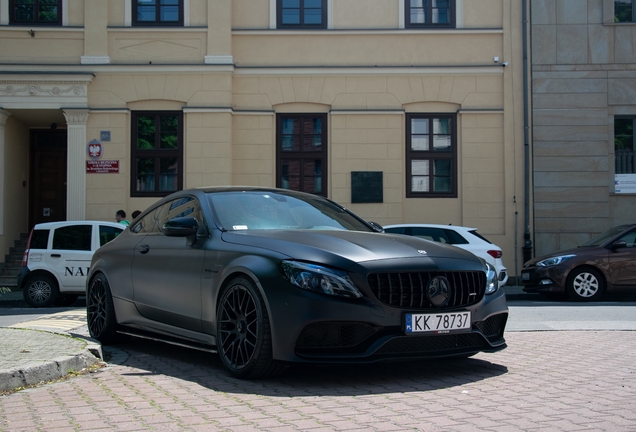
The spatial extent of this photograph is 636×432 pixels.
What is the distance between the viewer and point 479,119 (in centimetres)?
1959

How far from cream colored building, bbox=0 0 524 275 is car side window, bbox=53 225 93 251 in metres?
4.03

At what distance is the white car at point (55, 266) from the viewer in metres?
14.6

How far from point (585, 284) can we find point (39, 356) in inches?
447

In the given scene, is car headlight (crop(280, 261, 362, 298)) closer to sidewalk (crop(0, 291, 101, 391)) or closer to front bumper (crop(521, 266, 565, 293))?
sidewalk (crop(0, 291, 101, 391))

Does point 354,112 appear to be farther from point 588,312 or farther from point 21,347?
point 21,347

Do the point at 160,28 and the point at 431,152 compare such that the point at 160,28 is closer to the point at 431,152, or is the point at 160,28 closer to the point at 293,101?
the point at 293,101

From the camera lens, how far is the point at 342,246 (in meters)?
5.68

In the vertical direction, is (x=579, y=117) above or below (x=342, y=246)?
above

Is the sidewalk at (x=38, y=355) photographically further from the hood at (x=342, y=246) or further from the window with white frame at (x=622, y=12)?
the window with white frame at (x=622, y=12)

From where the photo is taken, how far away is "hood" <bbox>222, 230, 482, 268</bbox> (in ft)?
18.0

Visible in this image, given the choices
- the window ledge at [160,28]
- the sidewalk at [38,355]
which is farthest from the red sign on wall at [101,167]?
the sidewalk at [38,355]

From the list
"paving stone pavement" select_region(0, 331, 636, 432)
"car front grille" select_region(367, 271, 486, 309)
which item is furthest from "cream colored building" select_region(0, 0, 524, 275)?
"car front grille" select_region(367, 271, 486, 309)

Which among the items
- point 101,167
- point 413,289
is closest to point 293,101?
point 101,167

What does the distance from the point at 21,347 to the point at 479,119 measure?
14.8 m
